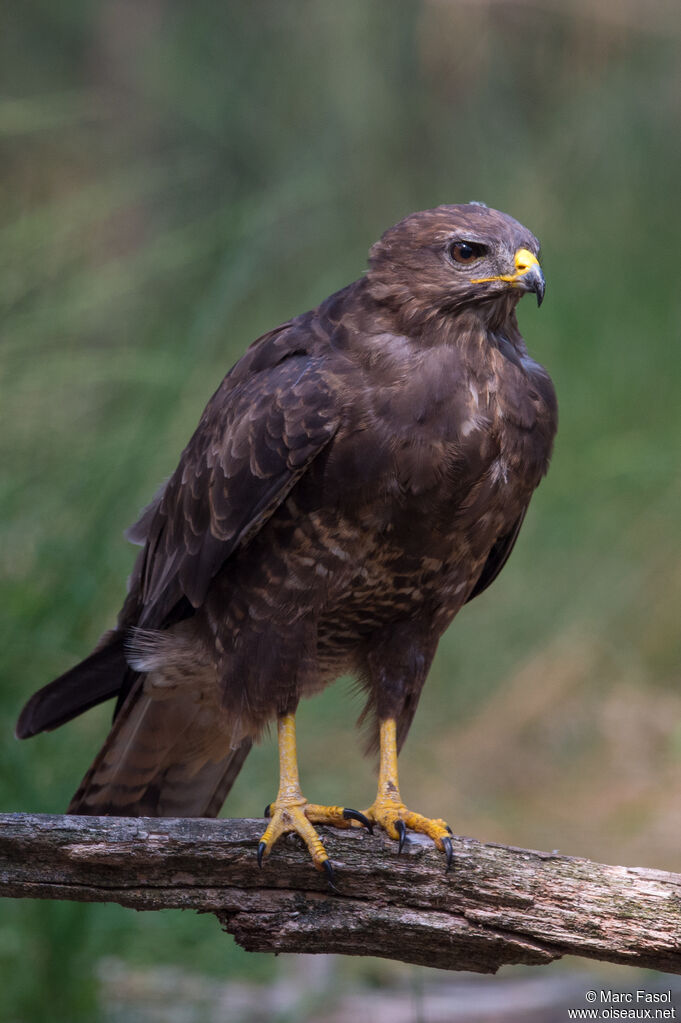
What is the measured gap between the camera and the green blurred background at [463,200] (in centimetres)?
538

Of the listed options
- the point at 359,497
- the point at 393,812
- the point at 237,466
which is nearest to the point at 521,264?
the point at 359,497

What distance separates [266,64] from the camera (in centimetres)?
755

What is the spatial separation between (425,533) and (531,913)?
0.87 m

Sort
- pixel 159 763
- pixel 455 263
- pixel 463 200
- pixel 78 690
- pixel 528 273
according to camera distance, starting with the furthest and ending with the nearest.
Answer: pixel 463 200
pixel 159 763
pixel 78 690
pixel 455 263
pixel 528 273

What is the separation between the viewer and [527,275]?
105 inches

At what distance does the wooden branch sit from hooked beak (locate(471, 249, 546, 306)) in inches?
49.5

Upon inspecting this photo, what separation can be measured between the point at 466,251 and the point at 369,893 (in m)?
1.47

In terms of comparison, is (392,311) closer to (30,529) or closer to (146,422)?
(146,422)

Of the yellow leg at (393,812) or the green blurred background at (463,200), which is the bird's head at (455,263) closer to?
the yellow leg at (393,812)

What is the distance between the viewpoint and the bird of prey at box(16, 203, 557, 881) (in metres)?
2.75

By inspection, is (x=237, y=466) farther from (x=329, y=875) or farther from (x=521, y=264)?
(x=329, y=875)

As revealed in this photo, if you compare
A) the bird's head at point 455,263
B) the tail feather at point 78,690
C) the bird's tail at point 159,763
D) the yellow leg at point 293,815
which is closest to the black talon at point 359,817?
the yellow leg at point 293,815

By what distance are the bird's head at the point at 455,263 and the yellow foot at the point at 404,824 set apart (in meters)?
1.17

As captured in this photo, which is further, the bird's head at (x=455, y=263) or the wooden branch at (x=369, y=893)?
the bird's head at (x=455, y=263)
